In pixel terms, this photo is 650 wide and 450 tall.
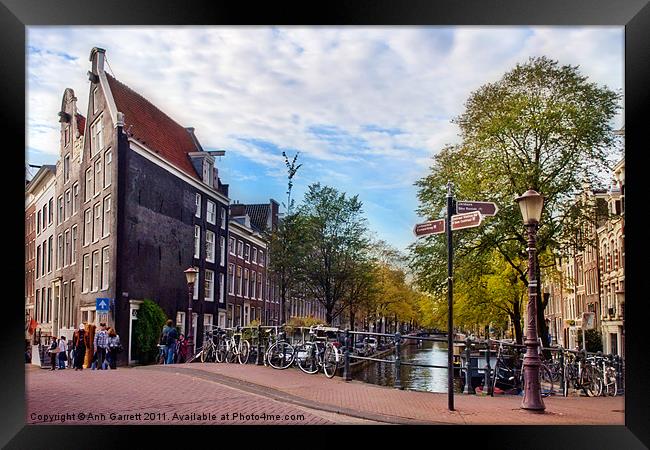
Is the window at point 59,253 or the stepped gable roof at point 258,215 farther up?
the stepped gable roof at point 258,215

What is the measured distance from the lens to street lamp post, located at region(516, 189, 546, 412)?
9.58m

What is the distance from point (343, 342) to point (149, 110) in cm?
436

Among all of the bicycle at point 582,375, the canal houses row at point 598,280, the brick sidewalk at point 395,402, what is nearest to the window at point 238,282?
the brick sidewalk at point 395,402

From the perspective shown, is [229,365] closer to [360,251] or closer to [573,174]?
[360,251]

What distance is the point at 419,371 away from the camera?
10734 millimetres

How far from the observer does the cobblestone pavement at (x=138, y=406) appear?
9891 millimetres

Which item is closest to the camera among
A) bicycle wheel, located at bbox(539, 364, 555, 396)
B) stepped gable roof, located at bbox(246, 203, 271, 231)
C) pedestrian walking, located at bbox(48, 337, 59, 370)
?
pedestrian walking, located at bbox(48, 337, 59, 370)

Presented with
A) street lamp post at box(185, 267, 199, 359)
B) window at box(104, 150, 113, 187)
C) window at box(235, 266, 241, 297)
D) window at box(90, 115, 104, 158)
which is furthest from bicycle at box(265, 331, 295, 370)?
window at box(90, 115, 104, 158)

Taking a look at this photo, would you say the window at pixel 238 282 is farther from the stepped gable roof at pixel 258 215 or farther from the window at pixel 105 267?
the window at pixel 105 267

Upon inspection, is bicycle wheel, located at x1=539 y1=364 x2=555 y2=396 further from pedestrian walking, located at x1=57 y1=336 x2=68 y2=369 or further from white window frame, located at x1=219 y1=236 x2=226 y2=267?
pedestrian walking, located at x1=57 y1=336 x2=68 y2=369

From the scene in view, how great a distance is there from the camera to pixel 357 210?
10.9 meters

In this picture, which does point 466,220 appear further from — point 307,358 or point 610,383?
point 307,358

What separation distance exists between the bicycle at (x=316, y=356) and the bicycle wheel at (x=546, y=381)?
2.94m

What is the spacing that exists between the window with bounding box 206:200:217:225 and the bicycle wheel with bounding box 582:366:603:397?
574 cm
